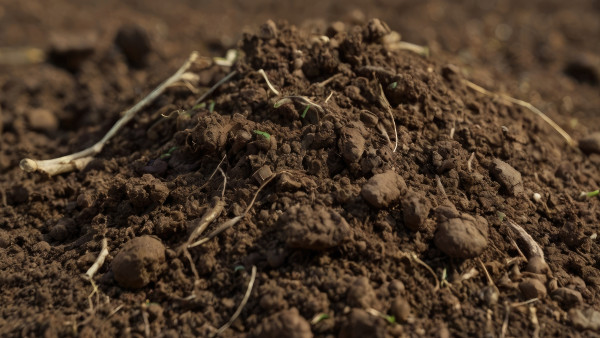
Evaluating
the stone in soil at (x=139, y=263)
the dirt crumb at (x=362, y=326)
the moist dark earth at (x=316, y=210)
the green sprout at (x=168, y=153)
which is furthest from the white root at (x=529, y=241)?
the green sprout at (x=168, y=153)

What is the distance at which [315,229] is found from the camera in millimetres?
2018

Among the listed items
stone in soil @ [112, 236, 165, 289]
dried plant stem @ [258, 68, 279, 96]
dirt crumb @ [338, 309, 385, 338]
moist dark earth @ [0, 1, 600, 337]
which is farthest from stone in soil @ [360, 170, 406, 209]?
stone in soil @ [112, 236, 165, 289]

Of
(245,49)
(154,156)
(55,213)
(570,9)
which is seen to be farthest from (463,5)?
(55,213)

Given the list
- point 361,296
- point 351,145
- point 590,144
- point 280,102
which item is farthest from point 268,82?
point 590,144

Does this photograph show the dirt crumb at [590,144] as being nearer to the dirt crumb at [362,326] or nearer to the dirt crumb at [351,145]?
the dirt crumb at [351,145]

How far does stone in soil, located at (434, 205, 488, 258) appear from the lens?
6.81 feet

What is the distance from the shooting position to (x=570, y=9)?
6148mm

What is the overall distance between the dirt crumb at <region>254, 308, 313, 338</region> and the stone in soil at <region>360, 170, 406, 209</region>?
0.55 metres

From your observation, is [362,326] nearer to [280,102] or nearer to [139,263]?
[139,263]

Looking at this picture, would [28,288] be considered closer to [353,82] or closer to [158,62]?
[353,82]

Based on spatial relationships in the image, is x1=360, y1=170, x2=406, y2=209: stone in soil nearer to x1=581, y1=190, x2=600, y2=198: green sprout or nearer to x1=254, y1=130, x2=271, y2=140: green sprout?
x1=254, y1=130, x2=271, y2=140: green sprout

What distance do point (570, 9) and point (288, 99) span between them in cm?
500

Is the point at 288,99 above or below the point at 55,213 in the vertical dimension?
above

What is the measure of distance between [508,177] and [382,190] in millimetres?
706
